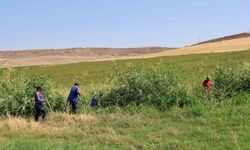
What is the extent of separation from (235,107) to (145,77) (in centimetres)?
338

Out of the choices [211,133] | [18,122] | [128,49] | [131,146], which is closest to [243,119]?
[211,133]

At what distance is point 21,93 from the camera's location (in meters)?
15.9

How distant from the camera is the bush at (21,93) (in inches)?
612

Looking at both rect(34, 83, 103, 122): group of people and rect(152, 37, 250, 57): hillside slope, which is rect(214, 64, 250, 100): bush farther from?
rect(152, 37, 250, 57): hillside slope

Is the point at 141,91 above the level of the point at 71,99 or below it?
above

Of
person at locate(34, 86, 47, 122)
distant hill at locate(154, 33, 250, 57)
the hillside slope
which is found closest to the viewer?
person at locate(34, 86, 47, 122)

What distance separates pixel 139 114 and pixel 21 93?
13.8ft

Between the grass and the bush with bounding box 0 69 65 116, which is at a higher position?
the bush with bounding box 0 69 65 116

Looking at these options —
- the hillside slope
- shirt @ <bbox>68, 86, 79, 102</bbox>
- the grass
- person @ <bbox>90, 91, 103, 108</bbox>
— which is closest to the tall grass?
person @ <bbox>90, 91, 103, 108</bbox>

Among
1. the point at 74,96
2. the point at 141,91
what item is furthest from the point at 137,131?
the point at 74,96

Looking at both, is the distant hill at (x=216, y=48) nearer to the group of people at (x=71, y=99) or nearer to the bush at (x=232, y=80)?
the bush at (x=232, y=80)

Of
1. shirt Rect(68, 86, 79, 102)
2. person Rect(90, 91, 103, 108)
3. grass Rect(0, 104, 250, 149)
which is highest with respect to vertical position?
shirt Rect(68, 86, 79, 102)

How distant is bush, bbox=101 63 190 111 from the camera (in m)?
15.0

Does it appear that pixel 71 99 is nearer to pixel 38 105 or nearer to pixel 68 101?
pixel 68 101
